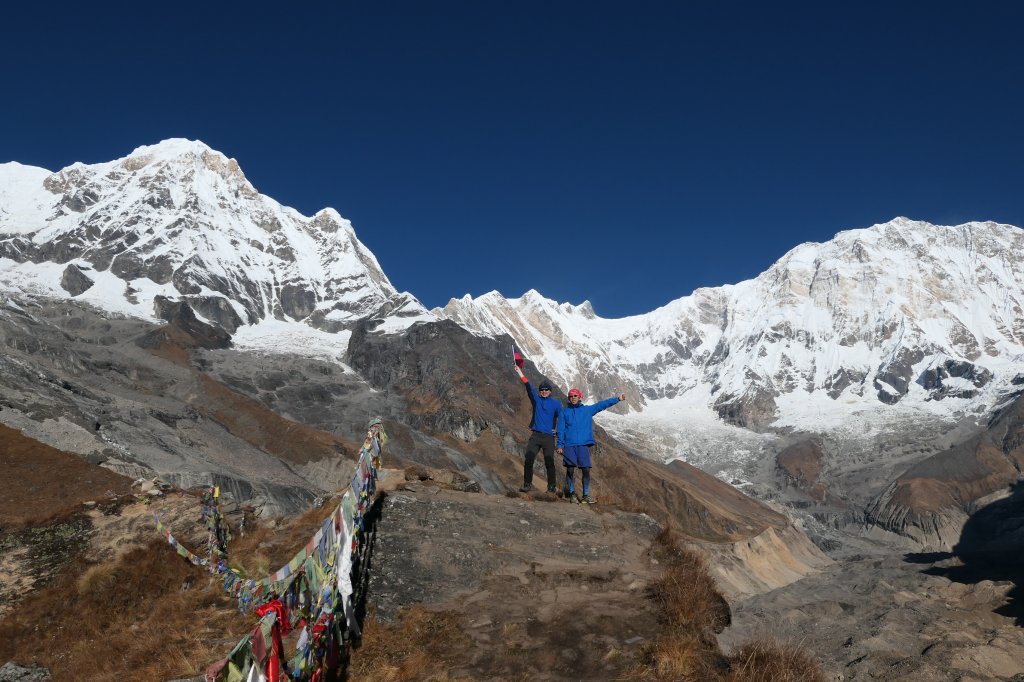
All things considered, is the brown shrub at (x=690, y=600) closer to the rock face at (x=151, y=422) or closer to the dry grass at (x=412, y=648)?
the dry grass at (x=412, y=648)

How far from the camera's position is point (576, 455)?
16734 millimetres

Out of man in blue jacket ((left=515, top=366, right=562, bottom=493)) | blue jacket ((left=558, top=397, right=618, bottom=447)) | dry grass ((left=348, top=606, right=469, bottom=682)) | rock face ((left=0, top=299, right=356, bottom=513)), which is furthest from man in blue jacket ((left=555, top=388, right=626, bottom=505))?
rock face ((left=0, top=299, right=356, bottom=513))

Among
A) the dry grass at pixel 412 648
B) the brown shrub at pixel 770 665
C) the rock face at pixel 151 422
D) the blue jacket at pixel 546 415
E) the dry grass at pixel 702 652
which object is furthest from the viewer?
the rock face at pixel 151 422

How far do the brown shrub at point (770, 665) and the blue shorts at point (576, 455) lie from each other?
26.7 ft

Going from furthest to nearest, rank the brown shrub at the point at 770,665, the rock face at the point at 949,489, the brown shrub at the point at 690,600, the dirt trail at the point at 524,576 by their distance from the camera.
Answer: the rock face at the point at 949,489
the brown shrub at the point at 690,600
the dirt trail at the point at 524,576
the brown shrub at the point at 770,665

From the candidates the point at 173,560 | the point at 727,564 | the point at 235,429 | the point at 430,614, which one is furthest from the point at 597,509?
the point at 235,429

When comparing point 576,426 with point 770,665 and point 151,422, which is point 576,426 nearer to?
point 770,665

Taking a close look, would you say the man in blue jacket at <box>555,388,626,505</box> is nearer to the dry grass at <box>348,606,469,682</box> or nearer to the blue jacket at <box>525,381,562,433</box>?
the blue jacket at <box>525,381,562,433</box>

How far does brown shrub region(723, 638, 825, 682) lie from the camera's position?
8.00 meters

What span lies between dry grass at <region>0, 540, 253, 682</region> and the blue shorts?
25.1ft

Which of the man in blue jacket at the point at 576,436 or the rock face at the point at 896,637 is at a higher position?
the man in blue jacket at the point at 576,436

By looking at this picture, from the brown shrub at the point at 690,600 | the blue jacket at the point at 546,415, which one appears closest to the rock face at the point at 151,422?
the blue jacket at the point at 546,415

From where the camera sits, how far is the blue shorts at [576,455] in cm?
1667

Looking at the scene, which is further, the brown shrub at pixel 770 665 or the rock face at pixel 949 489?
the rock face at pixel 949 489
